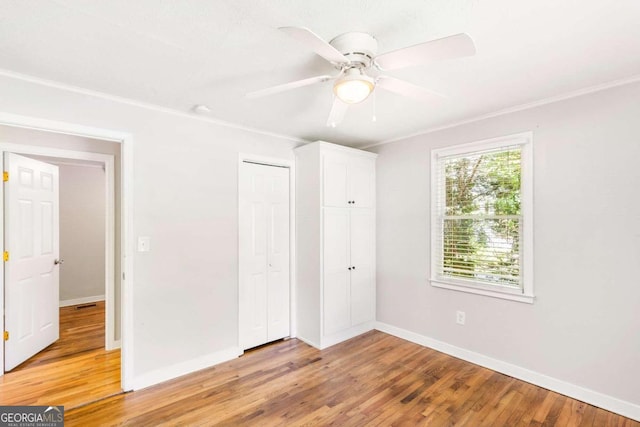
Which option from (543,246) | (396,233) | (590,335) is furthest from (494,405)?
(396,233)

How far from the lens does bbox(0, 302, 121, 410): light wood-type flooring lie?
235 cm

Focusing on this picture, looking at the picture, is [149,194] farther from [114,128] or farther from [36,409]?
[36,409]

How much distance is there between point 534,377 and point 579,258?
107cm

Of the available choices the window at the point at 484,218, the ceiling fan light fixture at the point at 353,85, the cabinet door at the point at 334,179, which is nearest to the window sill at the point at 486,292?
the window at the point at 484,218

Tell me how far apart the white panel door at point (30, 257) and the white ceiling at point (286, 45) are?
145 centimetres

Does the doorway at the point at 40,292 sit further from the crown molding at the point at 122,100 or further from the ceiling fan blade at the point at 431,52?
the ceiling fan blade at the point at 431,52

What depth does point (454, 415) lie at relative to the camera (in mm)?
2168

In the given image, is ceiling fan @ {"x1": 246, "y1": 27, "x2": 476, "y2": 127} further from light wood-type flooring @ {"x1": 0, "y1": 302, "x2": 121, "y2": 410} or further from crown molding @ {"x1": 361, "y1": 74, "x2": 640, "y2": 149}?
light wood-type flooring @ {"x1": 0, "y1": 302, "x2": 121, "y2": 410}

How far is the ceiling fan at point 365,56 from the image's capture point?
1.30 metres

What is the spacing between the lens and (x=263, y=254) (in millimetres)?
3330

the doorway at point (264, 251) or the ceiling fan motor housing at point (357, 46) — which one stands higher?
the ceiling fan motor housing at point (357, 46)

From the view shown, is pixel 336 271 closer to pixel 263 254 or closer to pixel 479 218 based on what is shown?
pixel 263 254

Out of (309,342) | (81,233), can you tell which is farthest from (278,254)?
(81,233)

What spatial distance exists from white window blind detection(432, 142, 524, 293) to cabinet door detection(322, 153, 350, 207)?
0.98m
